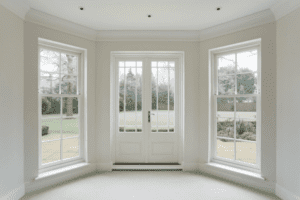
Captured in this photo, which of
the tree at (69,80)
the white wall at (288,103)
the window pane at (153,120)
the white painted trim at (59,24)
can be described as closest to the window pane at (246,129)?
the white wall at (288,103)

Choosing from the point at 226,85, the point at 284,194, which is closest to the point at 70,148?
the point at 226,85

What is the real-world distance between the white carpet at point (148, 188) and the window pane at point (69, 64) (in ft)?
→ 6.69

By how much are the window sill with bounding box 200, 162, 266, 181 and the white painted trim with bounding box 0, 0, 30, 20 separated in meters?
4.08

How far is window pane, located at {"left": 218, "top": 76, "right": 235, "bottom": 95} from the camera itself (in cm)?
350

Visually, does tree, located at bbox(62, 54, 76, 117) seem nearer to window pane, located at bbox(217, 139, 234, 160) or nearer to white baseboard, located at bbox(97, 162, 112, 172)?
white baseboard, located at bbox(97, 162, 112, 172)

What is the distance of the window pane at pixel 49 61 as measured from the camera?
3.22 meters

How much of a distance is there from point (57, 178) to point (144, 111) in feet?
6.68

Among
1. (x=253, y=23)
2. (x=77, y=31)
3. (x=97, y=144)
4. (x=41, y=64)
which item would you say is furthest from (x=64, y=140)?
(x=253, y=23)

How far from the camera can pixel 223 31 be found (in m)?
3.46

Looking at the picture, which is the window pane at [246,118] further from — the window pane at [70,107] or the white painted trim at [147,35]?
the window pane at [70,107]

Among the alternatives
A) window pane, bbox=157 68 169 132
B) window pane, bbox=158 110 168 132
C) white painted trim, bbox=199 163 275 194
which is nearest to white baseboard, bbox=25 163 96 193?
window pane, bbox=158 110 168 132

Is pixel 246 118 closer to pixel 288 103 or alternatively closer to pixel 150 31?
pixel 288 103

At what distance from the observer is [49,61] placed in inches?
130

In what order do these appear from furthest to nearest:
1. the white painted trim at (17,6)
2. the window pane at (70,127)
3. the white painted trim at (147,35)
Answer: the white painted trim at (147,35)
the window pane at (70,127)
the white painted trim at (17,6)
